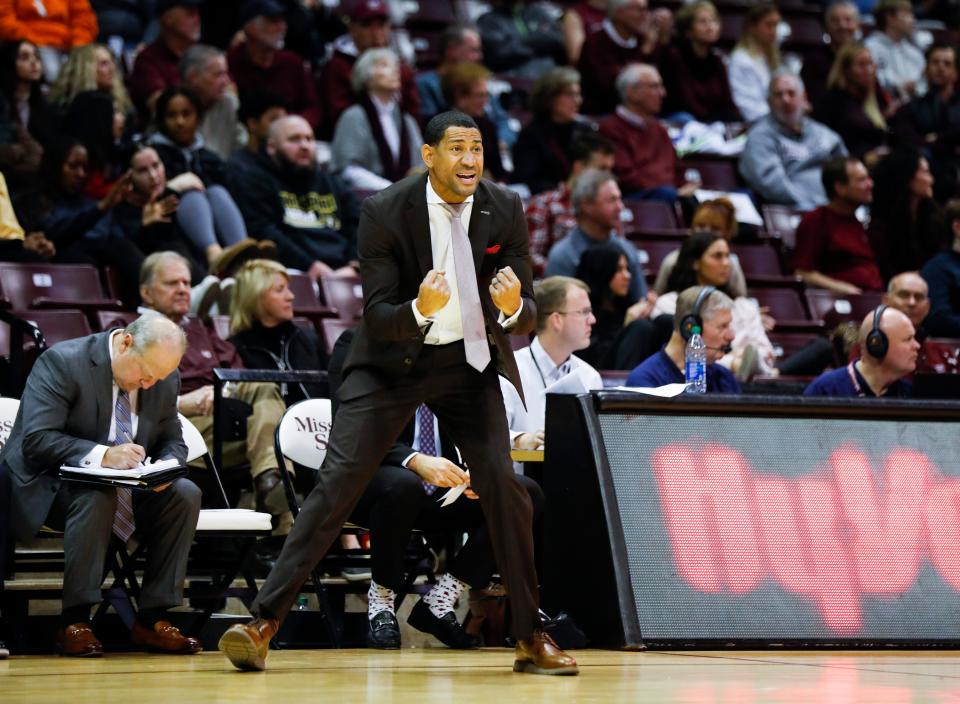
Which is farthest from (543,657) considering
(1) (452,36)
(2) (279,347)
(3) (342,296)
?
(1) (452,36)

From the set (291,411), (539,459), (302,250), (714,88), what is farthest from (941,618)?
(714,88)

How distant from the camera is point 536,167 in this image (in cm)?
1111

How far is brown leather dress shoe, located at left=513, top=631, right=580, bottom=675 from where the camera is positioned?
4.73 metres

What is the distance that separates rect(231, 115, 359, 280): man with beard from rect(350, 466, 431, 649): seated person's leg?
11.4ft

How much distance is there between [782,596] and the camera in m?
5.63

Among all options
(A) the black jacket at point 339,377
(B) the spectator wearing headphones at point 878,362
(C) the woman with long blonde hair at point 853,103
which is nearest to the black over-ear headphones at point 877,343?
(B) the spectator wearing headphones at point 878,362

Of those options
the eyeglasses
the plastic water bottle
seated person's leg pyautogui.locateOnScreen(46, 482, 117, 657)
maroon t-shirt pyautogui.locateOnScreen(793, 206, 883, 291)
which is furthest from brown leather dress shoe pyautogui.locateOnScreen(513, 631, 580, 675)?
maroon t-shirt pyautogui.locateOnScreen(793, 206, 883, 291)

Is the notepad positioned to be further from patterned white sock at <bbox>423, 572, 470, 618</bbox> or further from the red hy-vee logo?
the red hy-vee logo

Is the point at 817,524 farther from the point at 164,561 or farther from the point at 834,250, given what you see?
the point at 834,250

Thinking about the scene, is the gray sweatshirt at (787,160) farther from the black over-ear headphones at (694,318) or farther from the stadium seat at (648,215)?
the black over-ear headphones at (694,318)

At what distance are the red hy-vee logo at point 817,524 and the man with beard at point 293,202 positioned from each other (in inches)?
161

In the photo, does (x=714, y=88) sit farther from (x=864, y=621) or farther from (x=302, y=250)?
(x=864, y=621)

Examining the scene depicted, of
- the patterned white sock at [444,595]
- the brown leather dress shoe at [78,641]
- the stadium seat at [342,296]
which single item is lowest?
the patterned white sock at [444,595]

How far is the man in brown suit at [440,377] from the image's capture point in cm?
475
